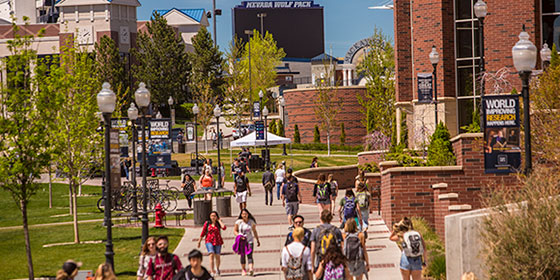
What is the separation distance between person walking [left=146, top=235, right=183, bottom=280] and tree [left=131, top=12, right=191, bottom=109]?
241 ft

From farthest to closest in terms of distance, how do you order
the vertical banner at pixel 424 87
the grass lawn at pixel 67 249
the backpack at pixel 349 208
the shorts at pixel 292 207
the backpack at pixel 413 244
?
the vertical banner at pixel 424 87 < the shorts at pixel 292 207 < the grass lawn at pixel 67 249 < the backpack at pixel 349 208 < the backpack at pixel 413 244

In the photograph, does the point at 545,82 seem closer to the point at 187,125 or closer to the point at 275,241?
the point at 275,241

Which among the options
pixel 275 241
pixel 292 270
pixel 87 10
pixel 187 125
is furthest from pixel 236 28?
pixel 292 270

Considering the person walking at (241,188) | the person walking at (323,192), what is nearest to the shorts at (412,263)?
the person walking at (323,192)

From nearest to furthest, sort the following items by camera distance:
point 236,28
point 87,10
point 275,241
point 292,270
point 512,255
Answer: point 512,255
point 292,270
point 275,241
point 87,10
point 236,28

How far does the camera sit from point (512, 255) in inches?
440

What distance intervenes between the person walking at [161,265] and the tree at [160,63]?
73381 mm

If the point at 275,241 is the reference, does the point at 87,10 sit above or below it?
above

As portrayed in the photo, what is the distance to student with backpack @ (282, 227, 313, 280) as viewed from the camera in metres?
12.4

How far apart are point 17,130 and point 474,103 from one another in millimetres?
20228

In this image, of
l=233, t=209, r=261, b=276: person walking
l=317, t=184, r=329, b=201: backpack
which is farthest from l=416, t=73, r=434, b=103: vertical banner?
l=233, t=209, r=261, b=276: person walking

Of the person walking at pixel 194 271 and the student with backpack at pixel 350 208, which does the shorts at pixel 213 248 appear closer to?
the student with backpack at pixel 350 208

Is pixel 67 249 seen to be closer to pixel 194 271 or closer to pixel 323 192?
pixel 323 192

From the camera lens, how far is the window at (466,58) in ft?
105
